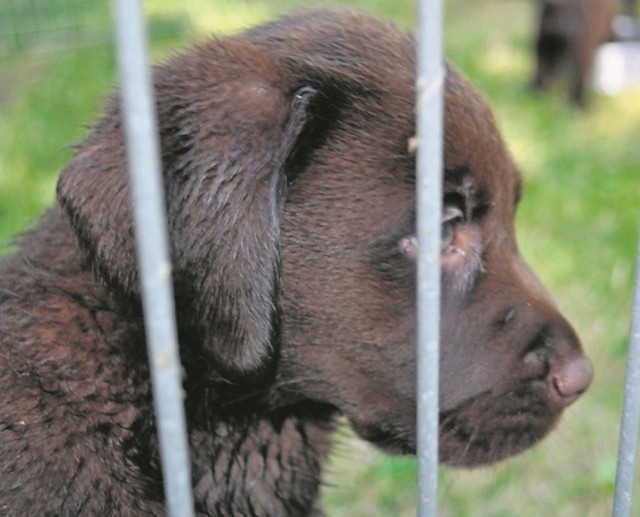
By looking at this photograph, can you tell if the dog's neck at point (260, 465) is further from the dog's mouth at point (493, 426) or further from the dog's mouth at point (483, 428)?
the dog's mouth at point (493, 426)

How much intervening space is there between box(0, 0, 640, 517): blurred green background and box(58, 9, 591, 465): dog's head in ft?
1.07

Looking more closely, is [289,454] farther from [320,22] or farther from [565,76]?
[565,76]

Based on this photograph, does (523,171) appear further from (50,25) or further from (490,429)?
(50,25)

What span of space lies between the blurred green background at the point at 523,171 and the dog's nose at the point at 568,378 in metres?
0.54

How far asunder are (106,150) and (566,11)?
513 centimetres

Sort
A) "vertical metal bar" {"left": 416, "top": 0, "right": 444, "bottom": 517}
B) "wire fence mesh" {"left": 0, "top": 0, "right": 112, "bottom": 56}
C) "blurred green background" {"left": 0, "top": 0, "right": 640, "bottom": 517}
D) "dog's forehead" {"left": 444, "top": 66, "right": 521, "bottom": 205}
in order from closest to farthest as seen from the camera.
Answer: "vertical metal bar" {"left": 416, "top": 0, "right": 444, "bottom": 517} < "dog's forehead" {"left": 444, "top": 66, "right": 521, "bottom": 205} < "blurred green background" {"left": 0, "top": 0, "right": 640, "bottom": 517} < "wire fence mesh" {"left": 0, "top": 0, "right": 112, "bottom": 56}

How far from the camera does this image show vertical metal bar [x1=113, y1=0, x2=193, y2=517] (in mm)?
926

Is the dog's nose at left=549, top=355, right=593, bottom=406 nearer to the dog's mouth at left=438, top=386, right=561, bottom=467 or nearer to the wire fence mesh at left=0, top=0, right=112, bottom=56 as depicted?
the dog's mouth at left=438, top=386, right=561, bottom=467

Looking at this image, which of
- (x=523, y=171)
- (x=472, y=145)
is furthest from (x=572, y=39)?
(x=472, y=145)

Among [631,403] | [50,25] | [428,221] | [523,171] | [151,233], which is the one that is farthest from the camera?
[50,25]

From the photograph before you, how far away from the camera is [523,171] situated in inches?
95.3

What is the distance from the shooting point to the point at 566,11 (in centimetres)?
609

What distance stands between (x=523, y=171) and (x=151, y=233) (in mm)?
1636

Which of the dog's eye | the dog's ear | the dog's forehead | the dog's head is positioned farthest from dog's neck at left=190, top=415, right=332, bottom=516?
the dog's forehead
